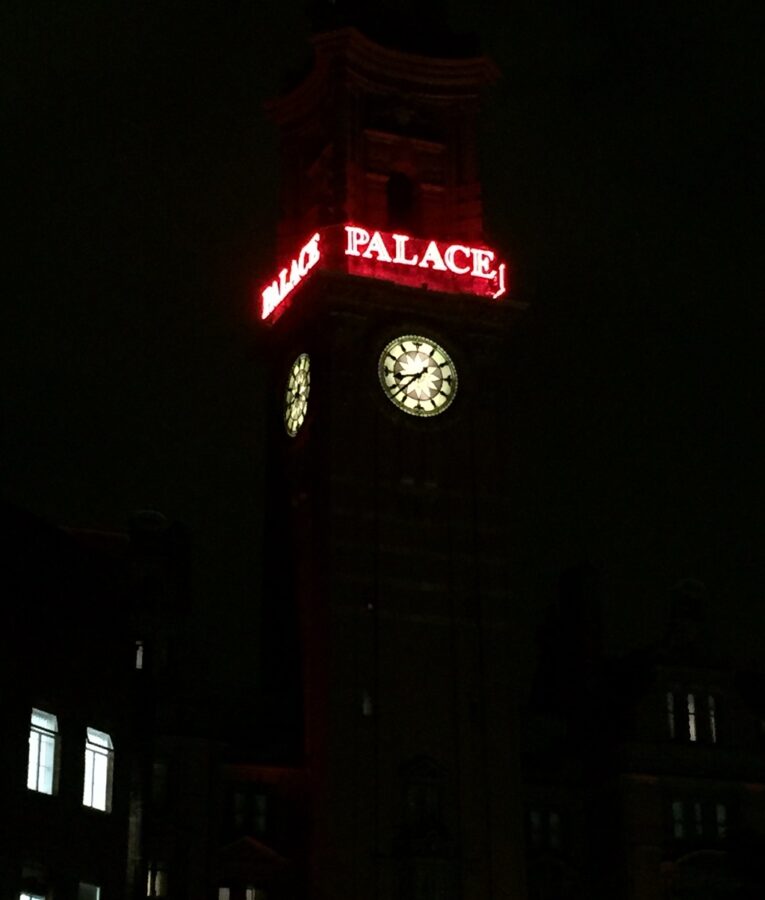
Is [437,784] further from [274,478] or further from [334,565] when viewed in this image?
[274,478]

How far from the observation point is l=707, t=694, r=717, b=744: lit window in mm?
86188

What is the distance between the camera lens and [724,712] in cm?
8669

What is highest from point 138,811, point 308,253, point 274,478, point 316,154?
point 316,154

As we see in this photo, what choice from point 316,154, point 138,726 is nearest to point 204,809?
point 138,726

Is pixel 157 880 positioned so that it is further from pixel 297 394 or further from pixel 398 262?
pixel 398 262

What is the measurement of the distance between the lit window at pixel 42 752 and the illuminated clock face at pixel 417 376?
1387 inches

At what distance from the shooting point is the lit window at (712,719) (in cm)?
8619

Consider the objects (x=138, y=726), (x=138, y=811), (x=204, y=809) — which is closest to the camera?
(x=138, y=726)

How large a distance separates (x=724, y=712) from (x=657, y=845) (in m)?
7.16

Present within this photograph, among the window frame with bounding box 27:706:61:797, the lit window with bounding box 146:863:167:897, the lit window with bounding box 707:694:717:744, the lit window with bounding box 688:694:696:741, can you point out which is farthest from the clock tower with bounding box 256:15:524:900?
the window frame with bounding box 27:706:61:797

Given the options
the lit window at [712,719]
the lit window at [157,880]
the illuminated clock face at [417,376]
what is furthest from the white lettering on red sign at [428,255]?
the lit window at [157,880]

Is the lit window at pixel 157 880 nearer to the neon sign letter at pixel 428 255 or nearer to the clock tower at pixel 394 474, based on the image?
the clock tower at pixel 394 474

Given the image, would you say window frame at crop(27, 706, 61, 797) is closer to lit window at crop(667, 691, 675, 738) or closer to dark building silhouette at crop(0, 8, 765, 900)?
dark building silhouette at crop(0, 8, 765, 900)

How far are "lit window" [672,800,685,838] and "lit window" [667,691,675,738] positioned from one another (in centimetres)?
300
